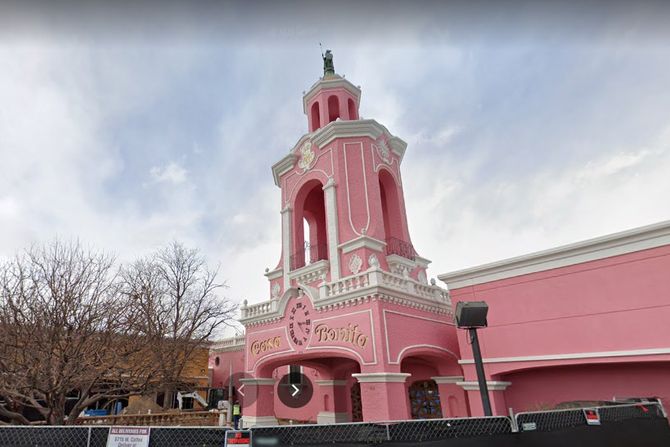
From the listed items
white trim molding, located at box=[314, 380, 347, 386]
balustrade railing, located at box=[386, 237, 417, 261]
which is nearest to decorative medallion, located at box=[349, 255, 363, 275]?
balustrade railing, located at box=[386, 237, 417, 261]

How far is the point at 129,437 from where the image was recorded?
16.2 feet

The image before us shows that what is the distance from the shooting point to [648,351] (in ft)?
29.8

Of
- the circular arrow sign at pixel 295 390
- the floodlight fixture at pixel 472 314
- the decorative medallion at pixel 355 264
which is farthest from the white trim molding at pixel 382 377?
the circular arrow sign at pixel 295 390

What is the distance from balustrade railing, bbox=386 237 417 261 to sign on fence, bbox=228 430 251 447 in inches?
491

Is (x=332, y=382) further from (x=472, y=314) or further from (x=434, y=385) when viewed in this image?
(x=472, y=314)

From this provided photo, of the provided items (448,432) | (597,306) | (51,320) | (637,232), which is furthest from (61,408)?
(637,232)

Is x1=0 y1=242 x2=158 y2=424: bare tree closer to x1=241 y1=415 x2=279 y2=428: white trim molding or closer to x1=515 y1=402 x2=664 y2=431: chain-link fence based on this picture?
x1=241 y1=415 x2=279 y2=428: white trim molding

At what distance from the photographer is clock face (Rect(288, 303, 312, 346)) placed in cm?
1387

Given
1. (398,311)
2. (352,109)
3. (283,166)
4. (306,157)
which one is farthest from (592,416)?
(352,109)

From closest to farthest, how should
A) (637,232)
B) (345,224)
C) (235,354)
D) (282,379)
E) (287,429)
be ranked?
(287,429), (637,232), (345,224), (282,379), (235,354)

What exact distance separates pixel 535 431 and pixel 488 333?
261 inches

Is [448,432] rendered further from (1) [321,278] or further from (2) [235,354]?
(2) [235,354]

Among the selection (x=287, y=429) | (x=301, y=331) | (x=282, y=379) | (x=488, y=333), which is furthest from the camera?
(x=282, y=379)

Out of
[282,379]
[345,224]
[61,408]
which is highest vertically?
[345,224]
